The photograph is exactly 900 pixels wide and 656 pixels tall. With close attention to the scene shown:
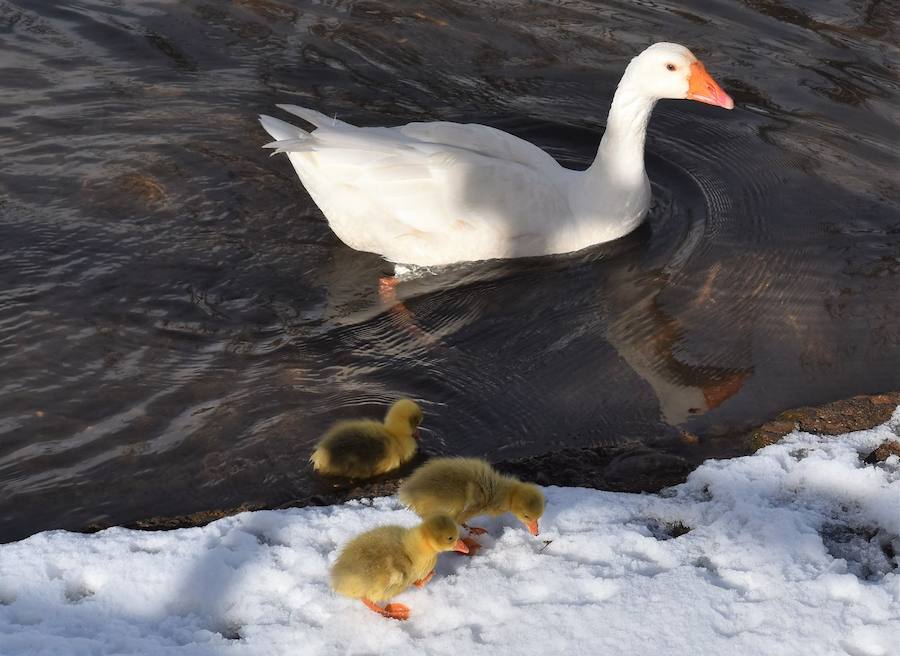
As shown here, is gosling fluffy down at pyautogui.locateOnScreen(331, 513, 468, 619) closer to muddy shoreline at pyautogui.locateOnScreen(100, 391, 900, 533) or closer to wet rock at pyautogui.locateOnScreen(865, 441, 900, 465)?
muddy shoreline at pyautogui.locateOnScreen(100, 391, 900, 533)

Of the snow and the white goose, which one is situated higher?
the white goose

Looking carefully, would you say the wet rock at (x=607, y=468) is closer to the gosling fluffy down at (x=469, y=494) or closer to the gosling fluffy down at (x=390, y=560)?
the gosling fluffy down at (x=469, y=494)

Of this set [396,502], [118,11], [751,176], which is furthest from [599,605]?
[118,11]

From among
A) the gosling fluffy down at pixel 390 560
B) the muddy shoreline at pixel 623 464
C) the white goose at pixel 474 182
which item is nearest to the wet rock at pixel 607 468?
the muddy shoreline at pixel 623 464

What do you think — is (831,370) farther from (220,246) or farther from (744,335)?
(220,246)

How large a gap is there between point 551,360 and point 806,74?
4.29 meters

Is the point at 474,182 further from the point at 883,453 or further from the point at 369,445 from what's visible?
the point at 883,453

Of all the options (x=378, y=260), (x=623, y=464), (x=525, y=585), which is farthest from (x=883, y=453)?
(x=378, y=260)

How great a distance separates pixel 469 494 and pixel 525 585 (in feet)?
1.22

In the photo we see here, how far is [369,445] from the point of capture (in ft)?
14.3

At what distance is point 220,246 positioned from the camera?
19.7ft

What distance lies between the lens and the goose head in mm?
6176

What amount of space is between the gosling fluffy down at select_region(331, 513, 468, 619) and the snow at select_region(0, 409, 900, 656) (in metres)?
0.12

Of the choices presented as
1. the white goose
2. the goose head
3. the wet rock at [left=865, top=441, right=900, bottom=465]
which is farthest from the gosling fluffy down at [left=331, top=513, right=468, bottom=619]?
the goose head
